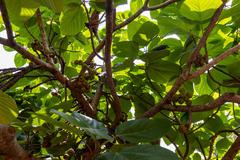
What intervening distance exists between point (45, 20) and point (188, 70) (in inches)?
24.7

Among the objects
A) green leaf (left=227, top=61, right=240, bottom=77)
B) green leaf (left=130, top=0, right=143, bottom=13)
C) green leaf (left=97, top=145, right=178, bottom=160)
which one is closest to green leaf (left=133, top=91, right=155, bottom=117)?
green leaf (left=227, top=61, right=240, bottom=77)

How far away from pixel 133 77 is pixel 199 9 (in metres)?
0.35

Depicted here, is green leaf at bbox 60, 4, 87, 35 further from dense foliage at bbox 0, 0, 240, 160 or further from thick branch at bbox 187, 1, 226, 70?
thick branch at bbox 187, 1, 226, 70

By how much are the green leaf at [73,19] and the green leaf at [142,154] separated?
0.50m

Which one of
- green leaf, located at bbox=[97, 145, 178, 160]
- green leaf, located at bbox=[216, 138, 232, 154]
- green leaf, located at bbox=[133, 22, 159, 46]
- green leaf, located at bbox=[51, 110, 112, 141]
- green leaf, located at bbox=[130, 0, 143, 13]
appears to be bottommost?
green leaf, located at bbox=[216, 138, 232, 154]

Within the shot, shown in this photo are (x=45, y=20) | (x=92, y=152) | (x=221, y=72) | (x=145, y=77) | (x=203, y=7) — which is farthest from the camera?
(x=45, y=20)

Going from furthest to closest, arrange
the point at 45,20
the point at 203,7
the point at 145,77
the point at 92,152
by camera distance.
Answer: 1. the point at 45,20
2. the point at 145,77
3. the point at 203,7
4. the point at 92,152

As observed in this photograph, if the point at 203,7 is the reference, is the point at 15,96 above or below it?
below

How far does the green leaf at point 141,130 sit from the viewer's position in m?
0.75

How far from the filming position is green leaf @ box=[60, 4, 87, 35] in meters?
1.05

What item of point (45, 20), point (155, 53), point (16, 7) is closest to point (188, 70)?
point (155, 53)

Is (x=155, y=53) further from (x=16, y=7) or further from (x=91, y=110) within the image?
(x=16, y=7)

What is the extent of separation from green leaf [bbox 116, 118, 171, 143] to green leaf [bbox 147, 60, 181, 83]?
1.02ft

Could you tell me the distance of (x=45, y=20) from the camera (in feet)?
4.32
